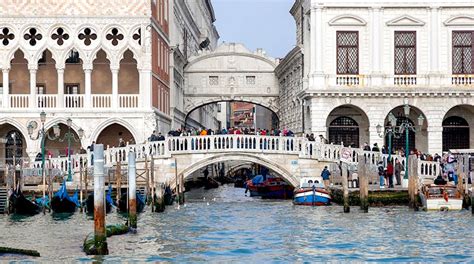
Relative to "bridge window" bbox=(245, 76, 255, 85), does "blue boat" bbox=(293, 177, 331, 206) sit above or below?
below

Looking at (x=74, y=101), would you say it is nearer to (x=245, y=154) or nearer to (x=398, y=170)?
(x=245, y=154)

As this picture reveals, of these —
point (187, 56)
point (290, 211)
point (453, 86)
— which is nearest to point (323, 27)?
point (453, 86)

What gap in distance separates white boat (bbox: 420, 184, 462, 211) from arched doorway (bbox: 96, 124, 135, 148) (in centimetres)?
1421

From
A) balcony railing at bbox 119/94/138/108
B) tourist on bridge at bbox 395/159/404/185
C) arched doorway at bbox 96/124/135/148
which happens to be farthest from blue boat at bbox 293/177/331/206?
arched doorway at bbox 96/124/135/148

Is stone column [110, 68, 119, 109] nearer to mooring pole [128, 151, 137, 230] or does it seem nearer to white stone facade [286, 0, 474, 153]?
white stone facade [286, 0, 474, 153]

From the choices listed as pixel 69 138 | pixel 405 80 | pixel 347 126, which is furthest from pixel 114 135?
pixel 405 80

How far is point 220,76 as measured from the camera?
49.3 metres

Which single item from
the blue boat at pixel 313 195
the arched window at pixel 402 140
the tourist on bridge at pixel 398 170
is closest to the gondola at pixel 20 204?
the blue boat at pixel 313 195

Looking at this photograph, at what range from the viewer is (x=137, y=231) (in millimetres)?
23719

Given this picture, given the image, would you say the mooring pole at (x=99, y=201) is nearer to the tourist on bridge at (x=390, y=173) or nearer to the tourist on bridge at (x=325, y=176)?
the tourist on bridge at (x=390, y=173)

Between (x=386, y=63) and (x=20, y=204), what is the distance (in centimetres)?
1524

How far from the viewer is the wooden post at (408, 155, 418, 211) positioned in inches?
1105

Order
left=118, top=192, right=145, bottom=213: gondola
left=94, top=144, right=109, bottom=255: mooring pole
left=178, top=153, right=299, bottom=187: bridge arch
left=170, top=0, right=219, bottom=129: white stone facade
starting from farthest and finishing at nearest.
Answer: left=170, top=0, right=219, bottom=129: white stone facade
left=178, top=153, right=299, bottom=187: bridge arch
left=118, top=192, right=145, bottom=213: gondola
left=94, top=144, right=109, bottom=255: mooring pole

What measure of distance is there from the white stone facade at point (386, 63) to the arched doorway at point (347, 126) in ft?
3.76
